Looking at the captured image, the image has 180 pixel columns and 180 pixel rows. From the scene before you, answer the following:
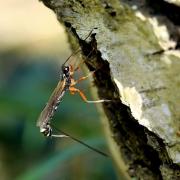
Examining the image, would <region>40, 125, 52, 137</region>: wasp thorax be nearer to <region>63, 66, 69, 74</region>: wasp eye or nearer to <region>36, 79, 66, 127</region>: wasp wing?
<region>36, 79, 66, 127</region>: wasp wing

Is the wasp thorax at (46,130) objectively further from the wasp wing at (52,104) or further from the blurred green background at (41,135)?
the blurred green background at (41,135)

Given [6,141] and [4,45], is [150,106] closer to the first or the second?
[6,141]

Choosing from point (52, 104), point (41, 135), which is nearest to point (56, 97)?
point (52, 104)

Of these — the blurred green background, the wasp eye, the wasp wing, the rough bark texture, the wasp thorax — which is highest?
the rough bark texture

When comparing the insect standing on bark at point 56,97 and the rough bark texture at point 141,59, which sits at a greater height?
the rough bark texture at point 141,59

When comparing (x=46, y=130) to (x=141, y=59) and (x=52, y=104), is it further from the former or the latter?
(x=141, y=59)

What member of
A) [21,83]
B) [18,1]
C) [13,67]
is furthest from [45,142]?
[18,1]

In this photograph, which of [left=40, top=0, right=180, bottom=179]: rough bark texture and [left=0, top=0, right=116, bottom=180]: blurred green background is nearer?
[left=40, top=0, right=180, bottom=179]: rough bark texture

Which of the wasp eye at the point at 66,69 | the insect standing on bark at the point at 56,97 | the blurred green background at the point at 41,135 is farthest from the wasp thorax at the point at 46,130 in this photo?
the blurred green background at the point at 41,135

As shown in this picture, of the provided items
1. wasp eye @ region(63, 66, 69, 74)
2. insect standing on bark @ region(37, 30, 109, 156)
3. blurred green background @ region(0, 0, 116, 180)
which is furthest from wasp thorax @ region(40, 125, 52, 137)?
blurred green background @ region(0, 0, 116, 180)
